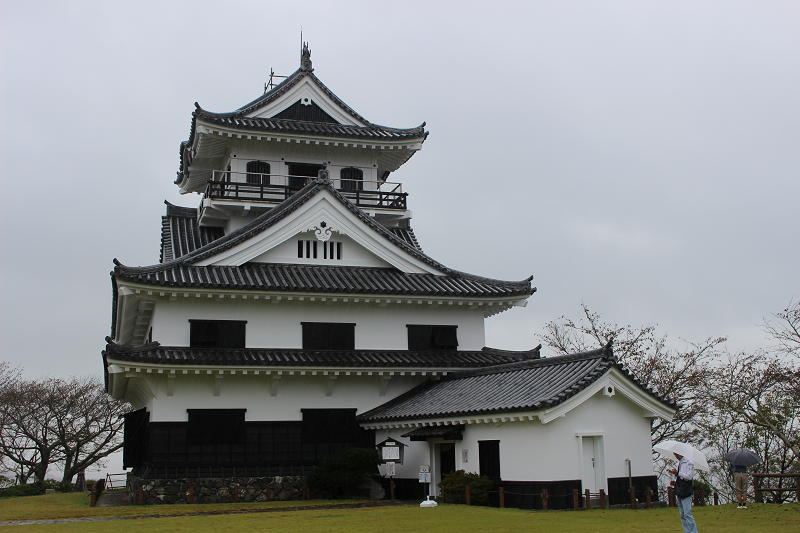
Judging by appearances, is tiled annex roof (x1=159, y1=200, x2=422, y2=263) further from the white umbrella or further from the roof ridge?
the white umbrella

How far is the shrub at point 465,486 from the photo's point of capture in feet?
65.4

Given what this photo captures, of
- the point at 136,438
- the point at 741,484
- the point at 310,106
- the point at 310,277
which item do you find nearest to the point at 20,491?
the point at 136,438

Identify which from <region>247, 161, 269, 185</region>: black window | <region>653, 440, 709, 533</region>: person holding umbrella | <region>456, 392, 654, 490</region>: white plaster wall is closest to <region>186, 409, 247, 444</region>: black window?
<region>456, 392, 654, 490</region>: white plaster wall

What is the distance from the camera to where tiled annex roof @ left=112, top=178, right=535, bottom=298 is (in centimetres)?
2436

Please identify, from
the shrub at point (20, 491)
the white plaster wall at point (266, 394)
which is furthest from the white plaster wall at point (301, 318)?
the shrub at point (20, 491)

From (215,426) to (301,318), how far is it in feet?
15.2

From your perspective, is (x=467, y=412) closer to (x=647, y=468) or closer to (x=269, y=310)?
(x=647, y=468)

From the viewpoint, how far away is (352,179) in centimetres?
3338

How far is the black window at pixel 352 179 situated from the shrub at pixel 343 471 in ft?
42.6

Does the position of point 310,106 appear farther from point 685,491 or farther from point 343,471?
point 685,491

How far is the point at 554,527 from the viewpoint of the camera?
14703 millimetres

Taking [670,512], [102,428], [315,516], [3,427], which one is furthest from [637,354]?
[3,427]

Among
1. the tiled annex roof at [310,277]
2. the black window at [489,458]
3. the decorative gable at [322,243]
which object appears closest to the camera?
the black window at [489,458]

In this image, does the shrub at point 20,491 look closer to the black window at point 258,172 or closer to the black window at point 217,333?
the black window at point 217,333
